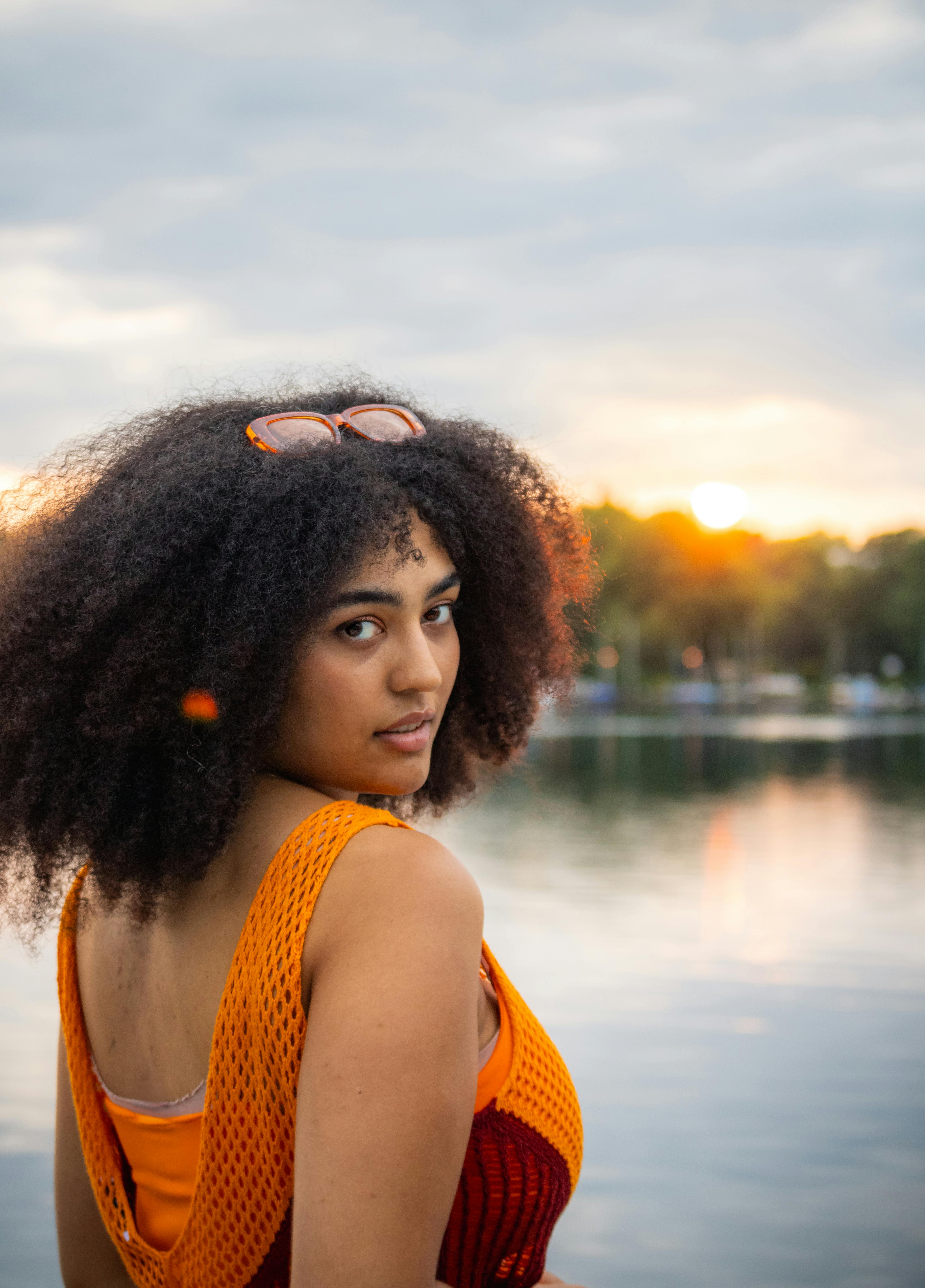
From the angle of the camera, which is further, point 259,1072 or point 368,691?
point 368,691

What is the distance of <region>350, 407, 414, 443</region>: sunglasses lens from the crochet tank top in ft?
2.02

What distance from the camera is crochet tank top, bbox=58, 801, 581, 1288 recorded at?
1262mm

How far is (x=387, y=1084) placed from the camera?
1152 millimetres

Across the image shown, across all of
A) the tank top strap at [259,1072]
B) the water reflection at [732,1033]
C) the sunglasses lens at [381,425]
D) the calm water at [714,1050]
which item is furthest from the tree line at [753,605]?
the tank top strap at [259,1072]

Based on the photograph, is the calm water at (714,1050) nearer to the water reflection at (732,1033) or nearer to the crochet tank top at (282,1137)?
the water reflection at (732,1033)

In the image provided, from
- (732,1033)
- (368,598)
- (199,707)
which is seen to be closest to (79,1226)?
(199,707)

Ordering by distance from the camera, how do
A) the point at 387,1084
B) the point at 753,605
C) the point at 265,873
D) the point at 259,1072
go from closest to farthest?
the point at 387,1084
the point at 259,1072
the point at 265,873
the point at 753,605

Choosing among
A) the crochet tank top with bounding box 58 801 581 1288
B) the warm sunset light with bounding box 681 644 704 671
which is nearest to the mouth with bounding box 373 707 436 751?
the crochet tank top with bounding box 58 801 581 1288

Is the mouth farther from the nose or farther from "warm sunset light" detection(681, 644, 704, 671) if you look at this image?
"warm sunset light" detection(681, 644, 704, 671)

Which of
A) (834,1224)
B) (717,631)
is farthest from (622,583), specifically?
(834,1224)

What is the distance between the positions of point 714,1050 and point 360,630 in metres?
5.94

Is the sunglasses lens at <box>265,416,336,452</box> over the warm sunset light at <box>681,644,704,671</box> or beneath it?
over

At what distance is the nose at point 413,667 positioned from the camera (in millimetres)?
1535

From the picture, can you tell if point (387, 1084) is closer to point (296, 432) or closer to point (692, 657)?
point (296, 432)
